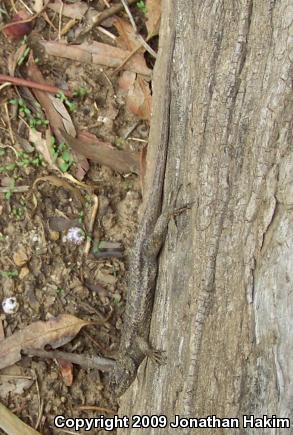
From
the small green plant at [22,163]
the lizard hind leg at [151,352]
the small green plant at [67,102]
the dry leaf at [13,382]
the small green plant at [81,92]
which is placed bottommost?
the dry leaf at [13,382]

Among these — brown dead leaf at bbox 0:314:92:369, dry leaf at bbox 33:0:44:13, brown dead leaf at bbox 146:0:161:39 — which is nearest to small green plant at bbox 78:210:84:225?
brown dead leaf at bbox 0:314:92:369

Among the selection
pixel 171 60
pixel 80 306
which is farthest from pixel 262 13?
pixel 80 306

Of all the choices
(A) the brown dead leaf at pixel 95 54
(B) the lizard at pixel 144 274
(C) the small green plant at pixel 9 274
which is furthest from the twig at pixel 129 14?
(C) the small green plant at pixel 9 274

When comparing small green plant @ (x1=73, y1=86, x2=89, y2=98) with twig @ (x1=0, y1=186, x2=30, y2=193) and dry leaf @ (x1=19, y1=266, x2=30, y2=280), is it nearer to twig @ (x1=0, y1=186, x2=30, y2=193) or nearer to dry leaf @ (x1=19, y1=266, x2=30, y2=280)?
twig @ (x1=0, y1=186, x2=30, y2=193)

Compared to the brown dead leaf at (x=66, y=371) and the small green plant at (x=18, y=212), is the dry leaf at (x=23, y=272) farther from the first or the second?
the brown dead leaf at (x=66, y=371)

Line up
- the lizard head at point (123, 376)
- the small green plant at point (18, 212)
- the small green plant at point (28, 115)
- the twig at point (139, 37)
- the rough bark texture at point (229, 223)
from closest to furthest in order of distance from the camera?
the rough bark texture at point (229, 223)
the lizard head at point (123, 376)
the small green plant at point (18, 212)
the small green plant at point (28, 115)
the twig at point (139, 37)

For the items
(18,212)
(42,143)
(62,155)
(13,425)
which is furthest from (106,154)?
(13,425)
